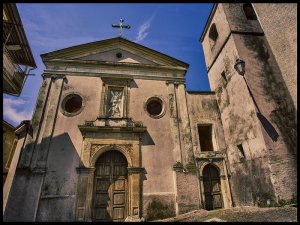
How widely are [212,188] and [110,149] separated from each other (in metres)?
4.81

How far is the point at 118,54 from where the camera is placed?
10.4 meters

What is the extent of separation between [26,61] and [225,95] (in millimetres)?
11092

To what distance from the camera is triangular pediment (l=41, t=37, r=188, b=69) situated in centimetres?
992

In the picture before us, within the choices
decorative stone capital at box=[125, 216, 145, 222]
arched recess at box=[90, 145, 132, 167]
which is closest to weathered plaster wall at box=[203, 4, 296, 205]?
decorative stone capital at box=[125, 216, 145, 222]

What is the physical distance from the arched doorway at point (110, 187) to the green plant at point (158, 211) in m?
0.95

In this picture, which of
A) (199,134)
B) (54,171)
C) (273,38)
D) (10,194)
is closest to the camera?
(10,194)

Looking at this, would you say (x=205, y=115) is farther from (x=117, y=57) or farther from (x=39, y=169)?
(x=39, y=169)

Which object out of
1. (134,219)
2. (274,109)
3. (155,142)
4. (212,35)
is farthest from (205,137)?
(212,35)

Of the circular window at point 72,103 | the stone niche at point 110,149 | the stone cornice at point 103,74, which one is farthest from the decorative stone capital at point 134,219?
the stone cornice at point 103,74

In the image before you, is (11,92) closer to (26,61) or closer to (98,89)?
(26,61)

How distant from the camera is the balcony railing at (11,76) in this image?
8945 millimetres

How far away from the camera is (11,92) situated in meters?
10.7

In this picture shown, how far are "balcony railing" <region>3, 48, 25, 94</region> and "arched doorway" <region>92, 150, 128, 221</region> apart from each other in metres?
6.06

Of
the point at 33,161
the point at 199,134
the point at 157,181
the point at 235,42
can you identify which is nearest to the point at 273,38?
the point at 235,42
